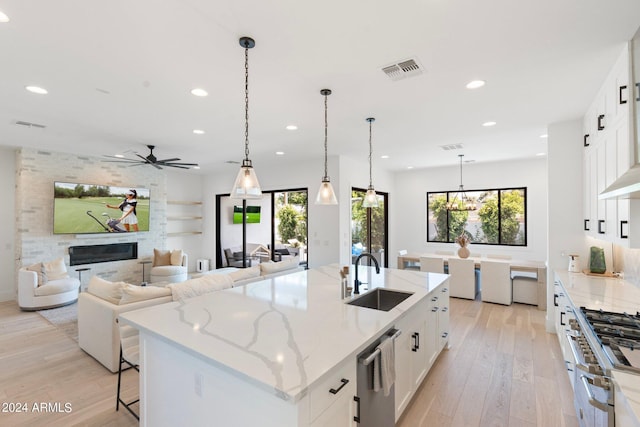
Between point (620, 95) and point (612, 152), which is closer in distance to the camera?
point (620, 95)

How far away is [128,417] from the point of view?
7.89 feet

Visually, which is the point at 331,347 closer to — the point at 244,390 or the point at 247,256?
the point at 244,390

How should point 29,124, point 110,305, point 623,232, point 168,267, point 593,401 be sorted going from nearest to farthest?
point 593,401, point 623,232, point 110,305, point 29,124, point 168,267

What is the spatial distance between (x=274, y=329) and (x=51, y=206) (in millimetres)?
6411

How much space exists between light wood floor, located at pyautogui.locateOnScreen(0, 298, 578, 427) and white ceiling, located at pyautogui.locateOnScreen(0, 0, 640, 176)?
2840 mm

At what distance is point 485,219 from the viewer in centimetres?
712

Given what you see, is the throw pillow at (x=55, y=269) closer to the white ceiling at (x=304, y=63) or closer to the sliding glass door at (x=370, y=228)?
the white ceiling at (x=304, y=63)

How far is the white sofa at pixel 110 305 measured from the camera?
3049mm

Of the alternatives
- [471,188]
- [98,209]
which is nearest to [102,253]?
[98,209]

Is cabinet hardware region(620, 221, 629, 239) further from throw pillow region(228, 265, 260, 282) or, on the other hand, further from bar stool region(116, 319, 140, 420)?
bar stool region(116, 319, 140, 420)

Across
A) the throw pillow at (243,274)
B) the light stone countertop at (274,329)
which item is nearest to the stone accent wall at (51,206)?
the throw pillow at (243,274)

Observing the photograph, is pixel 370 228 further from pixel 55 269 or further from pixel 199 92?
pixel 55 269

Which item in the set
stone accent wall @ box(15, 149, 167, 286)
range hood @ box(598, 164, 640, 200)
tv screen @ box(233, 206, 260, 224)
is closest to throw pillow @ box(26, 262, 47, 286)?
stone accent wall @ box(15, 149, 167, 286)

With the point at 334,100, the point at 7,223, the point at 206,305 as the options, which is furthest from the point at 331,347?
the point at 7,223
